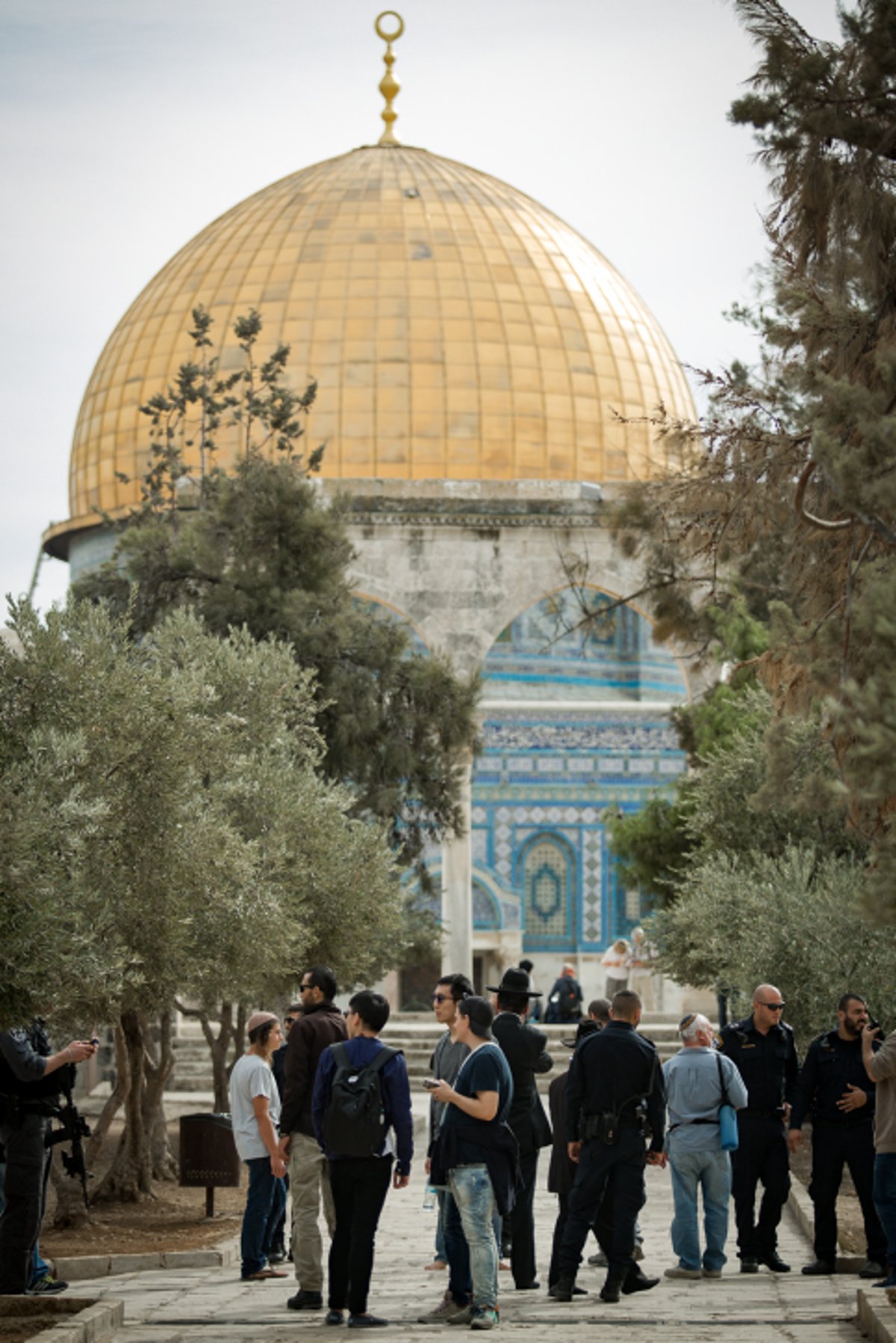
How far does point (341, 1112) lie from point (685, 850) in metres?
14.7

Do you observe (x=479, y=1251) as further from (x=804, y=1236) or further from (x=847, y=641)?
(x=804, y=1236)

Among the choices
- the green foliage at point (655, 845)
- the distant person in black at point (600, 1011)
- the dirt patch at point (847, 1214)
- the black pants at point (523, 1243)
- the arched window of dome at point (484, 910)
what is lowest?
the dirt patch at point (847, 1214)

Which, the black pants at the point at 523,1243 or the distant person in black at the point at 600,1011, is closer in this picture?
the black pants at the point at 523,1243

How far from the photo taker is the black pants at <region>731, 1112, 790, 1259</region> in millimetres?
9094

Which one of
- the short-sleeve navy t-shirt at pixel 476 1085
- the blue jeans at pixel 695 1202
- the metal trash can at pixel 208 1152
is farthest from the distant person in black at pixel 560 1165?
the metal trash can at pixel 208 1152

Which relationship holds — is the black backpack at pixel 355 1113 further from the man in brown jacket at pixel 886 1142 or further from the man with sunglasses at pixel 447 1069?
the man in brown jacket at pixel 886 1142

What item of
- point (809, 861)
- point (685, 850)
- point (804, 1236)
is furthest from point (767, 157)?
point (685, 850)

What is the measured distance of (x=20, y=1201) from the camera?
7898 millimetres

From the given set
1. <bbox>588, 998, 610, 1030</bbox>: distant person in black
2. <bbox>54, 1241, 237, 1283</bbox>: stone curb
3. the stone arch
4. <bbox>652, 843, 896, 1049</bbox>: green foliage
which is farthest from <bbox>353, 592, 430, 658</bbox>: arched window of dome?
<bbox>588, 998, 610, 1030</bbox>: distant person in black

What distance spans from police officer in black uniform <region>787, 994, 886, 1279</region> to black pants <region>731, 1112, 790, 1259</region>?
161 mm

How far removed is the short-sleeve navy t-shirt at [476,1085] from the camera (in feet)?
24.6

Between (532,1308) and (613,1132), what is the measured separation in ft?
2.30

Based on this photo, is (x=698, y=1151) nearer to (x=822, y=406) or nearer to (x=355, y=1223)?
(x=355, y=1223)

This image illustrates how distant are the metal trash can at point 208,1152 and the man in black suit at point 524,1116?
243 centimetres
